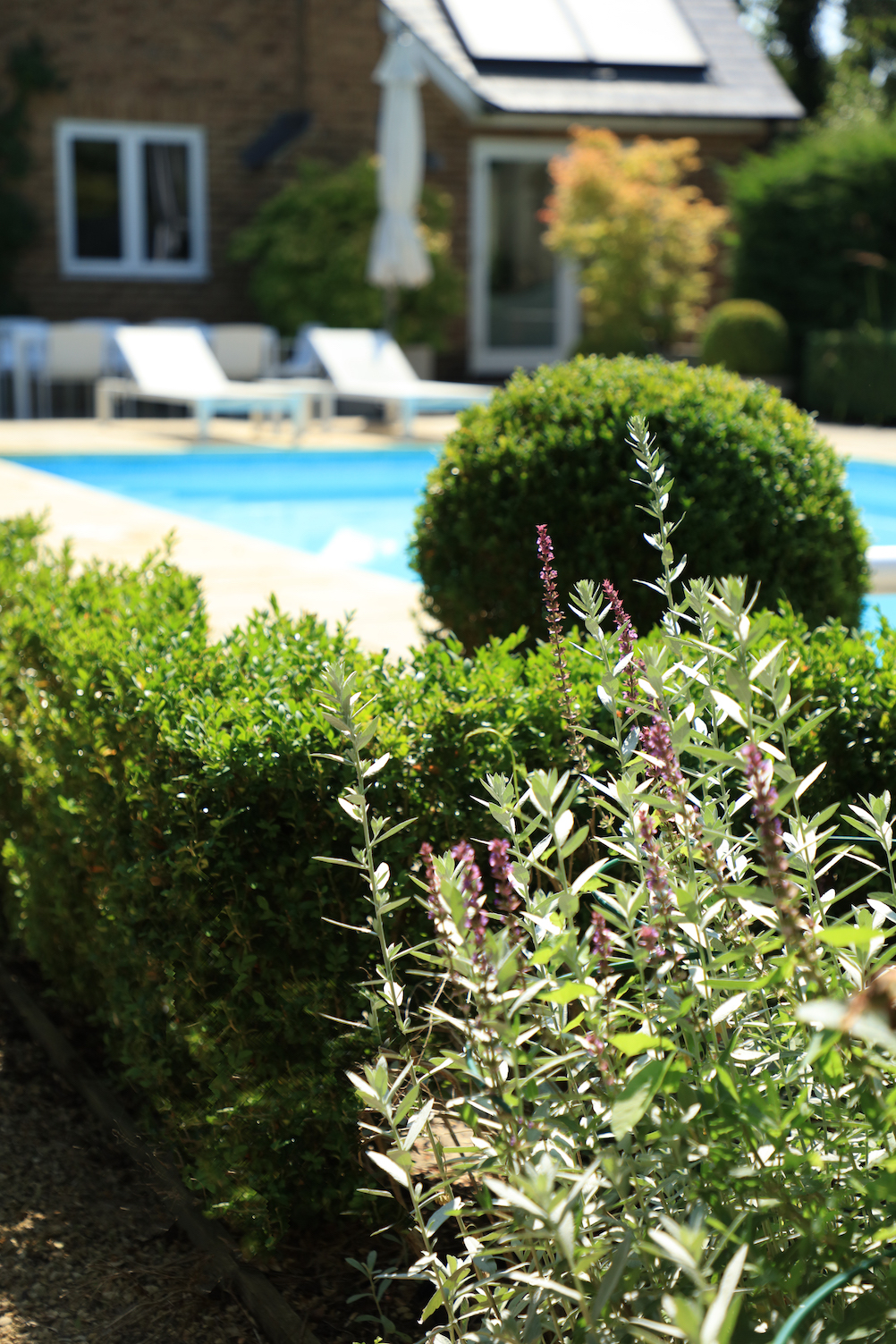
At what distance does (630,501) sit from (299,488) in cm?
803

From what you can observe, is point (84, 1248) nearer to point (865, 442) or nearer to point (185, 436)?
point (185, 436)

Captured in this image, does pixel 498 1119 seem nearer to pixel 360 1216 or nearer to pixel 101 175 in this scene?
pixel 360 1216

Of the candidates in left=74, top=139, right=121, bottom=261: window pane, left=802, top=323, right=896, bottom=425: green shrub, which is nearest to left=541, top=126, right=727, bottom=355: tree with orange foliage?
left=802, top=323, right=896, bottom=425: green shrub

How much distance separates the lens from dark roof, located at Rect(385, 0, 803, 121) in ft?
59.2

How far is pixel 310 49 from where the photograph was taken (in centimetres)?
1853

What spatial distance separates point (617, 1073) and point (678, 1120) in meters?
0.13

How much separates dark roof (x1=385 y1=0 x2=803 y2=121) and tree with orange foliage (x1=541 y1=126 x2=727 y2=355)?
1.42 m

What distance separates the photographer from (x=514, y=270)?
66.4 ft

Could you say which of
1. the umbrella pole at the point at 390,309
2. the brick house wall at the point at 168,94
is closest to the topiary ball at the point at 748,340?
the umbrella pole at the point at 390,309

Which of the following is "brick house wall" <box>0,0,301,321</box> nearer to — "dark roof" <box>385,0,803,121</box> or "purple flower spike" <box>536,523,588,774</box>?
"dark roof" <box>385,0,803,121</box>

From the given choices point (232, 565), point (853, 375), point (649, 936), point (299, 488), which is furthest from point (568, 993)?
point (853, 375)

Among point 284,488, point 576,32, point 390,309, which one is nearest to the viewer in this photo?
point 284,488

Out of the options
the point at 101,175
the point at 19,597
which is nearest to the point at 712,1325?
the point at 19,597

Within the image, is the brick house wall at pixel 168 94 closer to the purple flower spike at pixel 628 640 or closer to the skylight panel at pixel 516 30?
the skylight panel at pixel 516 30
